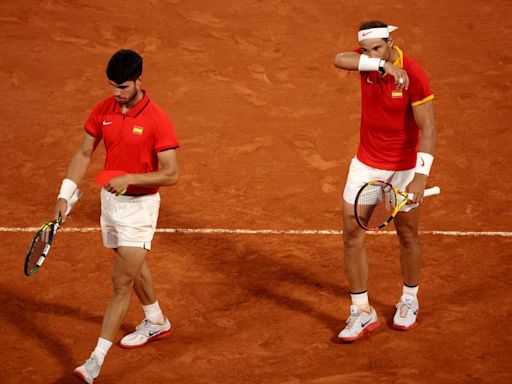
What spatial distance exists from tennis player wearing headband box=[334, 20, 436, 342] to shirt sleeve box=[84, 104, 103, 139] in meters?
2.17

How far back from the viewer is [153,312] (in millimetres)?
9539

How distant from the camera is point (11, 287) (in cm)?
1052

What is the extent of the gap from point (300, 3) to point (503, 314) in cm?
837

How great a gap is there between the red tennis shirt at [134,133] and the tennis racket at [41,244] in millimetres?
522

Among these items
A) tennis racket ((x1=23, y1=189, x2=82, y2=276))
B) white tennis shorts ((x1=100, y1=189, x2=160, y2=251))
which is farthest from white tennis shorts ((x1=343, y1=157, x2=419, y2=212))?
tennis racket ((x1=23, y1=189, x2=82, y2=276))

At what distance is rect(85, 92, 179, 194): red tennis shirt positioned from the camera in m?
8.43

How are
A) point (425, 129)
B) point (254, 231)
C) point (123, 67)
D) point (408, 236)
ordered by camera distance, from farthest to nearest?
point (254, 231) < point (408, 236) < point (425, 129) < point (123, 67)

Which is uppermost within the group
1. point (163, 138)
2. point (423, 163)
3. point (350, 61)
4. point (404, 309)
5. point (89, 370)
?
point (350, 61)

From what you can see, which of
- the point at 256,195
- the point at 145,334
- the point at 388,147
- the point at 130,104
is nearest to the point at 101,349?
the point at 145,334

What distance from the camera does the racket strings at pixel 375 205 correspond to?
354 inches

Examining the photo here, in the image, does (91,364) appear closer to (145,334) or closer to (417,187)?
(145,334)

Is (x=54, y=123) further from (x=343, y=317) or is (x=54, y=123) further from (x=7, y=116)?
(x=343, y=317)

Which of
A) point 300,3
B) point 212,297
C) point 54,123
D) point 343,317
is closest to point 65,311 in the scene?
point 212,297

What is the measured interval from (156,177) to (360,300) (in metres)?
2.47
